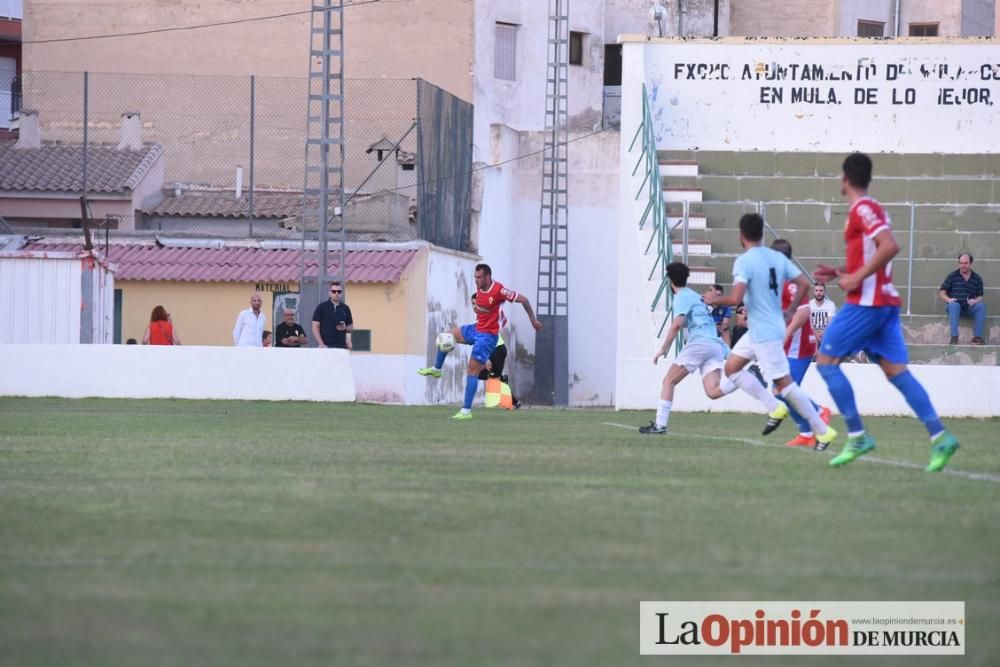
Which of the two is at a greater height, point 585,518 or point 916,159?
A: point 916,159

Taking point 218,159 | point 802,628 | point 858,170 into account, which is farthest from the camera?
point 218,159

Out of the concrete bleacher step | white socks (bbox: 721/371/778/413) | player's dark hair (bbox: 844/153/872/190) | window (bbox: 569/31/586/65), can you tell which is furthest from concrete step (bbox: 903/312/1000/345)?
window (bbox: 569/31/586/65)

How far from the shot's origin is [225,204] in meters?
39.9

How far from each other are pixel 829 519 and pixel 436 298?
28821 millimetres

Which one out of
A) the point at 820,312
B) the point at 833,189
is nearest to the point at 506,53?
the point at 833,189

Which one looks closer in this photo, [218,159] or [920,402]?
[920,402]

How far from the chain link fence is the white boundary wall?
1181cm

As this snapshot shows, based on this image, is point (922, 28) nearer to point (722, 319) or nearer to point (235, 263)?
point (235, 263)

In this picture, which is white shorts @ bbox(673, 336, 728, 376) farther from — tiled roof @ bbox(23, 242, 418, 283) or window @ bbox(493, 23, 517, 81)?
window @ bbox(493, 23, 517, 81)

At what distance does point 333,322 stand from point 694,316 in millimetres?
10636

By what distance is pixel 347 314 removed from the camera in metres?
26.6

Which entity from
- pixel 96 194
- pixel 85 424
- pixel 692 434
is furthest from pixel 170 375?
pixel 96 194

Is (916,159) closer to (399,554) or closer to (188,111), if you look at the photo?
(188,111)

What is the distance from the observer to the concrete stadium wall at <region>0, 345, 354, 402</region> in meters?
25.7
